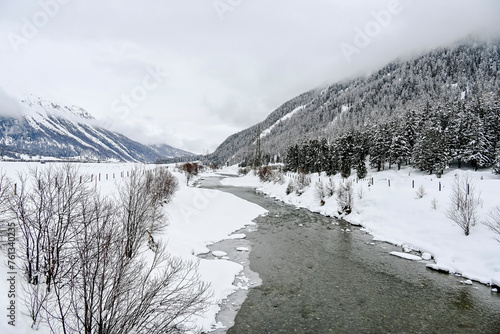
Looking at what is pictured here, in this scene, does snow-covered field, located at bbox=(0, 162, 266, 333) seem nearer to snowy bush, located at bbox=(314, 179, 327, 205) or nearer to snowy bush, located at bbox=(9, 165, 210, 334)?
snowy bush, located at bbox=(9, 165, 210, 334)

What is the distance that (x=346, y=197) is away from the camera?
31875mm

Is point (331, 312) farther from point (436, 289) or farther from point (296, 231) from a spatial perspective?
point (296, 231)

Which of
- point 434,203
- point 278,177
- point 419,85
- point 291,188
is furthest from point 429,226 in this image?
point 419,85

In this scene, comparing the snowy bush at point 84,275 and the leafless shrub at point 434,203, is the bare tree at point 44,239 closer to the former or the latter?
the snowy bush at point 84,275

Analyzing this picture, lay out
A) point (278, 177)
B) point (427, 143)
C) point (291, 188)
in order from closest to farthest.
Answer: point (291, 188) < point (427, 143) < point (278, 177)

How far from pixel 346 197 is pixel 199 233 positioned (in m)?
19.5

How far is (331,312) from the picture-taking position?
35.3 ft

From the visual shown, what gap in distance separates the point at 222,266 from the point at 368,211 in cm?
2062

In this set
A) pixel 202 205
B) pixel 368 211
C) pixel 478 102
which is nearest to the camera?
pixel 368 211

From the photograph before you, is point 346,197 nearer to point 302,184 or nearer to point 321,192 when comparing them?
point 321,192

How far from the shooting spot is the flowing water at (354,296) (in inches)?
388

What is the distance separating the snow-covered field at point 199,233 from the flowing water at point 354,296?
61.5 inches

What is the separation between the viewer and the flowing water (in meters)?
9.84

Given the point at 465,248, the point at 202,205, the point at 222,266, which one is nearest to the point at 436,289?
the point at 465,248
